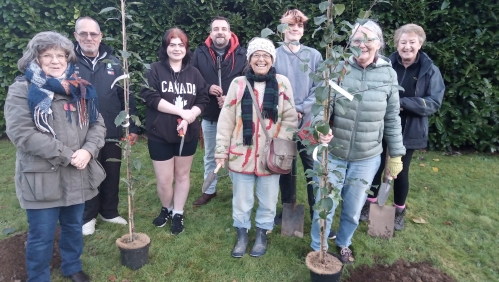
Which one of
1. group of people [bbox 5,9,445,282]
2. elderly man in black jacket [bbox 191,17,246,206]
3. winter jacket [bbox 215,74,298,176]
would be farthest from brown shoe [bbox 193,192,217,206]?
winter jacket [bbox 215,74,298,176]

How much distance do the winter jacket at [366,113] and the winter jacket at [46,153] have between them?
1798 millimetres

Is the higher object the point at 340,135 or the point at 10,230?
the point at 340,135

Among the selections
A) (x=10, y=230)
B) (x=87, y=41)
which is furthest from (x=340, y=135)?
(x=10, y=230)

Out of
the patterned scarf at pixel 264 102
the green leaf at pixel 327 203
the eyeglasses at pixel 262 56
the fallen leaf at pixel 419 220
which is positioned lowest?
the fallen leaf at pixel 419 220

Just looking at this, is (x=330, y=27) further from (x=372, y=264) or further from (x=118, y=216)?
(x=118, y=216)

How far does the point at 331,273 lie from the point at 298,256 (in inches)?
28.2

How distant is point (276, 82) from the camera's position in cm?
306

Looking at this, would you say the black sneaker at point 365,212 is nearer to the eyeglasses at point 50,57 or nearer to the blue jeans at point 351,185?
the blue jeans at point 351,185

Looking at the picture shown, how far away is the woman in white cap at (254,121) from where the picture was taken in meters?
3.02

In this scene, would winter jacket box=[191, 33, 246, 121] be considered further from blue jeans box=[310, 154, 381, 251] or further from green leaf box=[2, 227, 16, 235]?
green leaf box=[2, 227, 16, 235]

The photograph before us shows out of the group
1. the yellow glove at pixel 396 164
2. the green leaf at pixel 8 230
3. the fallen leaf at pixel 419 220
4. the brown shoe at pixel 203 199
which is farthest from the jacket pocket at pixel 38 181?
the fallen leaf at pixel 419 220

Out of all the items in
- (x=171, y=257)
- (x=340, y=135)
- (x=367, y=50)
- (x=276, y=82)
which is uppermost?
(x=367, y=50)

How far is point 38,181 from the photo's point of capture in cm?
246

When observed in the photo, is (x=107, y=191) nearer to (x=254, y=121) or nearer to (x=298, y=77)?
(x=254, y=121)
